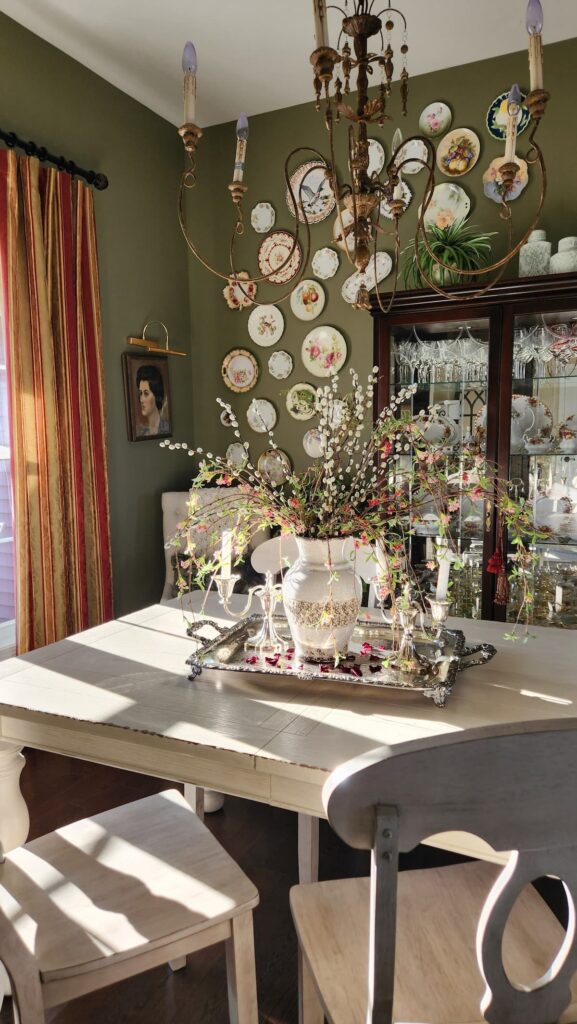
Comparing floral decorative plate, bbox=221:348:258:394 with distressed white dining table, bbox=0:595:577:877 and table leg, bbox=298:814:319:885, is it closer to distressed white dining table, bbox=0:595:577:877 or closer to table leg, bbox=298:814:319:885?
distressed white dining table, bbox=0:595:577:877

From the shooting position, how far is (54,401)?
8.95 ft

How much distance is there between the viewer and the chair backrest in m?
0.69

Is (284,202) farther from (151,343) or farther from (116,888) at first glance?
(116,888)

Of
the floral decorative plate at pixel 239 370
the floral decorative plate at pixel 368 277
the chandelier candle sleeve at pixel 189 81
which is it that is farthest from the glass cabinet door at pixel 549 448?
the chandelier candle sleeve at pixel 189 81

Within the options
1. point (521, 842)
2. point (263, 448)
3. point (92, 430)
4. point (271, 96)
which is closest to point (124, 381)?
point (92, 430)

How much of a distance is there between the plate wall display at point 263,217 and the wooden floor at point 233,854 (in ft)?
8.84

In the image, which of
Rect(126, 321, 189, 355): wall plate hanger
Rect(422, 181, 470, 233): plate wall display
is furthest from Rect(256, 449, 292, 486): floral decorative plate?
Rect(422, 181, 470, 233): plate wall display

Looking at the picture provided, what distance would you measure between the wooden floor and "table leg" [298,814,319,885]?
18 centimetres

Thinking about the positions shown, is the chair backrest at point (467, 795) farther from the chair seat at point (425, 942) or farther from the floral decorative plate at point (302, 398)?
the floral decorative plate at point (302, 398)

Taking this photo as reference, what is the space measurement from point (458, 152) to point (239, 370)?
58.2 inches

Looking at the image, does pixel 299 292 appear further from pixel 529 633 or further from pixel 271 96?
pixel 529 633

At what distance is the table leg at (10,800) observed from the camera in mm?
1438

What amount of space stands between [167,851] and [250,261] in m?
3.09

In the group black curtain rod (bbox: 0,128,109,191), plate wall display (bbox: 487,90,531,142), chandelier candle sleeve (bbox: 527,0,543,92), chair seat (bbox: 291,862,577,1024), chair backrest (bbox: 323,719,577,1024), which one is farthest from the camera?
plate wall display (bbox: 487,90,531,142)
